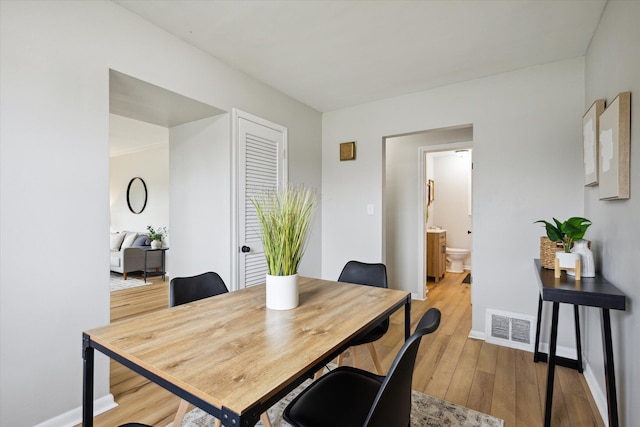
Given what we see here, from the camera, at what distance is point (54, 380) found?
5.59ft

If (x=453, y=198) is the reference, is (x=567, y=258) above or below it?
below

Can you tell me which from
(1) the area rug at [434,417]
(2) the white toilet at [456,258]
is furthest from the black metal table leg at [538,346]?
(2) the white toilet at [456,258]

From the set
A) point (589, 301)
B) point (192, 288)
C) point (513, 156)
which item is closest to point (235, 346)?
point (192, 288)

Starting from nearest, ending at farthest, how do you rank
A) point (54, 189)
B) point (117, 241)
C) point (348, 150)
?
point (54, 189)
point (348, 150)
point (117, 241)

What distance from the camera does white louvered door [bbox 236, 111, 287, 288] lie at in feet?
9.20

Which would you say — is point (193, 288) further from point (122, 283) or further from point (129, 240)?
point (129, 240)

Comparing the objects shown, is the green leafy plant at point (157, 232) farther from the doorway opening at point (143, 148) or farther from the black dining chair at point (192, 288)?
the black dining chair at point (192, 288)

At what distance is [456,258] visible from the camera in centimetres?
587

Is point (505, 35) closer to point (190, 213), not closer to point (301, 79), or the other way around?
point (301, 79)

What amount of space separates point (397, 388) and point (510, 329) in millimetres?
2323

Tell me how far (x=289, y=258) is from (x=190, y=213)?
198 centimetres

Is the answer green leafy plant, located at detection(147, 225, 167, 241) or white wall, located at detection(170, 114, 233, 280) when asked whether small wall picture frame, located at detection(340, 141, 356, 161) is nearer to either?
white wall, located at detection(170, 114, 233, 280)

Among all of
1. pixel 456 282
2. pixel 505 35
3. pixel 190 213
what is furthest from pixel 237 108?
pixel 456 282

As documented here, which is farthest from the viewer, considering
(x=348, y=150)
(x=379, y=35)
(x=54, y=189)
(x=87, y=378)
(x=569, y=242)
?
(x=348, y=150)
